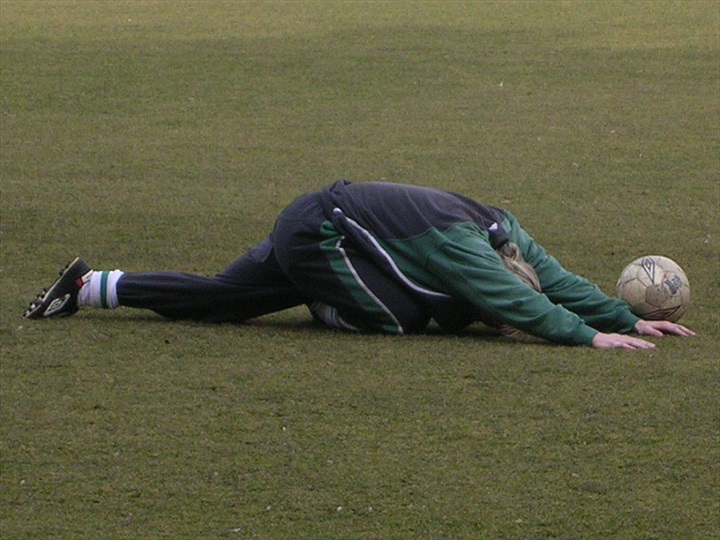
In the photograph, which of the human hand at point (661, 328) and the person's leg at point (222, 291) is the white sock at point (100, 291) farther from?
the human hand at point (661, 328)

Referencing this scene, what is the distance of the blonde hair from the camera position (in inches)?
223

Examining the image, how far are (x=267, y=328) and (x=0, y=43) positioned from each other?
32.5 ft

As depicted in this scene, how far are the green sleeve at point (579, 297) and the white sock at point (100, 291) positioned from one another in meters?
1.73

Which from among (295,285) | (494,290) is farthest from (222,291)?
(494,290)

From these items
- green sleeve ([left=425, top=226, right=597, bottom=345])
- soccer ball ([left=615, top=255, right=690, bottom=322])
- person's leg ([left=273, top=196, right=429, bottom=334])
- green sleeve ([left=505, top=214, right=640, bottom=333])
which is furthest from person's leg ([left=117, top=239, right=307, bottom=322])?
soccer ball ([left=615, top=255, right=690, bottom=322])

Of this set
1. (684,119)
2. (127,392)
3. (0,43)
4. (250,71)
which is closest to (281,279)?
(127,392)

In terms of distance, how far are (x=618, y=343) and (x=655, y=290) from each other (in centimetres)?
47

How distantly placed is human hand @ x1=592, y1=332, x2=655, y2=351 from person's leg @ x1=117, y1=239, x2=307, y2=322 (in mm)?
1278

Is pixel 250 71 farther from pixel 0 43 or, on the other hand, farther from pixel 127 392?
pixel 127 392

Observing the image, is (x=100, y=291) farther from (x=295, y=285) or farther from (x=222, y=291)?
(x=295, y=285)

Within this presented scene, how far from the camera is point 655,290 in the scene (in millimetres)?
5871

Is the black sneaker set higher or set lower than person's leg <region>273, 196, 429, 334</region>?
lower

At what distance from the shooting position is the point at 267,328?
603cm

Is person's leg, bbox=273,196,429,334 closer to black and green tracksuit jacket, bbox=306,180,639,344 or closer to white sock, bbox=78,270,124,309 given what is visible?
black and green tracksuit jacket, bbox=306,180,639,344
